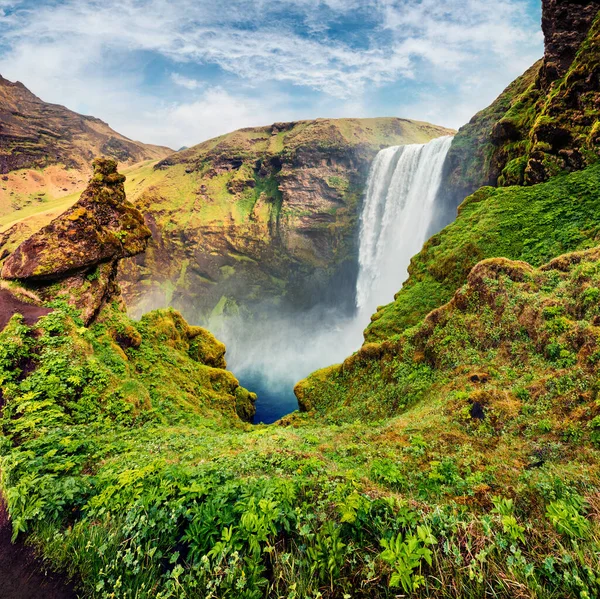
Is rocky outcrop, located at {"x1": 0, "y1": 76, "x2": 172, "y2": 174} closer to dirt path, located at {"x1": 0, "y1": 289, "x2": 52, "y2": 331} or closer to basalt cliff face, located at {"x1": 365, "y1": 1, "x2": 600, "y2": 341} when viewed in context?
dirt path, located at {"x1": 0, "y1": 289, "x2": 52, "y2": 331}

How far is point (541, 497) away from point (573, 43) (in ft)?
95.1

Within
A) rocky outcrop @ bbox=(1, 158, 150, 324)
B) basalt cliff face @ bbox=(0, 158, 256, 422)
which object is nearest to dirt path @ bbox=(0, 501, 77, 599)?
basalt cliff face @ bbox=(0, 158, 256, 422)

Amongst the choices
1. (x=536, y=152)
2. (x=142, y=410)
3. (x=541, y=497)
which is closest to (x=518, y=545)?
(x=541, y=497)

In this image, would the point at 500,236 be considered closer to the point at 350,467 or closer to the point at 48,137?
the point at 350,467

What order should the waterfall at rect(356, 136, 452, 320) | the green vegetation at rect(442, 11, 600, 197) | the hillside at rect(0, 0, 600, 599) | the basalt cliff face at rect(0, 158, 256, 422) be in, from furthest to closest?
the waterfall at rect(356, 136, 452, 320), the green vegetation at rect(442, 11, 600, 197), the basalt cliff face at rect(0, 158, 256, 422), the hillside at rect(0, 0, 600, 599)

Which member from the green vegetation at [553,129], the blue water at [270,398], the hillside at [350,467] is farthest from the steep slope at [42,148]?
the green vegetation at [553,129]

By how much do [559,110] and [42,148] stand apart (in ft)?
521

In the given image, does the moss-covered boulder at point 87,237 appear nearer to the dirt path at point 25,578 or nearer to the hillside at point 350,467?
the hillside at point 350,467

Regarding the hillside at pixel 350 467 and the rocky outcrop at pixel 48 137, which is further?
the rocky outcrop at pixel 48 137

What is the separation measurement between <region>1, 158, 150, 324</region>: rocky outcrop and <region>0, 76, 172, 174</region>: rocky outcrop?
131 meters

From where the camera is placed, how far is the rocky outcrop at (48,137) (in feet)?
352

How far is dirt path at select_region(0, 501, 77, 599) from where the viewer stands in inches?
126

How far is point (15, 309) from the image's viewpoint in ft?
40.6

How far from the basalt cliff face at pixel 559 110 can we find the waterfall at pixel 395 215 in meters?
21.4
